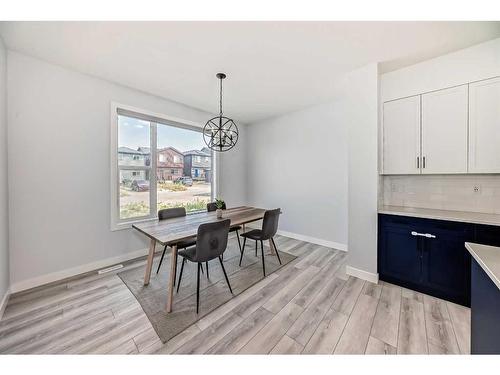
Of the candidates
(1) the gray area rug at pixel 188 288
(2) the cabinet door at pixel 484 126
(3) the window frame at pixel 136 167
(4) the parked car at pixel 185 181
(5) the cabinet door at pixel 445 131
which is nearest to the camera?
(1) the gray area rug at pixel 188 288

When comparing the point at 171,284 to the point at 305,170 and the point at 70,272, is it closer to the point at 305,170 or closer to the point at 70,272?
the point at 70,272

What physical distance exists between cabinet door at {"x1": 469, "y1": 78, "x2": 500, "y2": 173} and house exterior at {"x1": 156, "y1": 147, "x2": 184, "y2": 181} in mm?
4004

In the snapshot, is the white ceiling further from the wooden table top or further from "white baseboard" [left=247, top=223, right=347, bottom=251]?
"white baseboard" [left=247, top=223, right=347, bottom=251]

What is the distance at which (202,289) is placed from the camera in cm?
219

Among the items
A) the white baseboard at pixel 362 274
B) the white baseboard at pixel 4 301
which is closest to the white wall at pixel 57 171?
the white baseboard at pixel 4 301

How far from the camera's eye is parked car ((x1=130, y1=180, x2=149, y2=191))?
311 centimetres

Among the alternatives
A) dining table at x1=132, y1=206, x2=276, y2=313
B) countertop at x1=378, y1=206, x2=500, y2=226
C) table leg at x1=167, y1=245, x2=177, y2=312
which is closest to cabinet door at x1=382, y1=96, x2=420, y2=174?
countertop at x1=378, y1=206, x2=500, y2=226

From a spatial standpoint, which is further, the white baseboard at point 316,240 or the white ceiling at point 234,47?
the white baseboard at point 316,240

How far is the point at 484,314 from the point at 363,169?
1.66m

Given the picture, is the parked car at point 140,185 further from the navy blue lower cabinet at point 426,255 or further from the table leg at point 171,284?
the navy blue lower cabinet at point 426,255

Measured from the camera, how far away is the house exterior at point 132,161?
Result: 2.97 m

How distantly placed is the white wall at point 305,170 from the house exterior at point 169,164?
5.96ft
